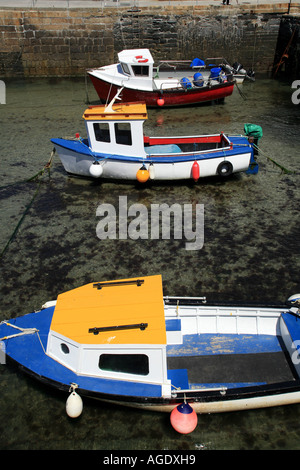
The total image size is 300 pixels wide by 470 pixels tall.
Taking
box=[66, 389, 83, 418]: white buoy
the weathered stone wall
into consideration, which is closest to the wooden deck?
box=[66, 389, 83, 418]: white buoy

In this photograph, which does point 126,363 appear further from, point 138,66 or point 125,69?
point 125,69

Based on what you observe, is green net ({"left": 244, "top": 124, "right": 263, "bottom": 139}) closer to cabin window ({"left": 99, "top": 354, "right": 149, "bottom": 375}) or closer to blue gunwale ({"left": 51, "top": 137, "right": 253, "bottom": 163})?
blue gunwale ({"left": 51, "top": 137, "right": 253, "bottom": 163})

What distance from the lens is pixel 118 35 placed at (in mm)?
25844

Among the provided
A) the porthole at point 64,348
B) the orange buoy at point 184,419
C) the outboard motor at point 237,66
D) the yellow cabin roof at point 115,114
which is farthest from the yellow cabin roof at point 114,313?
the outboard motor at point 237,66

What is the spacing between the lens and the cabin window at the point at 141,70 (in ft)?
63.1

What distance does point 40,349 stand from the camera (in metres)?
6.32

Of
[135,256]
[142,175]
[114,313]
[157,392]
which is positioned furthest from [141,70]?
[157,392]

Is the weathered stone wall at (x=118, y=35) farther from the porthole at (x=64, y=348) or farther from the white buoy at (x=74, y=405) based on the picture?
the white buoy at (x=74, y=405)

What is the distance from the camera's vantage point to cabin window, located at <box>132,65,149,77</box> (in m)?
19.2

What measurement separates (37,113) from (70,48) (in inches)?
327

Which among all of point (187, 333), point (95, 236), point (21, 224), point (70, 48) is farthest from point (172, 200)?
point (70, 48)

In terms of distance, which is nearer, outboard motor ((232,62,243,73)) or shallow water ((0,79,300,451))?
shallow water ((0,79,300,451))

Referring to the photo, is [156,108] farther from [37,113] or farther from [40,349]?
[40,349]
